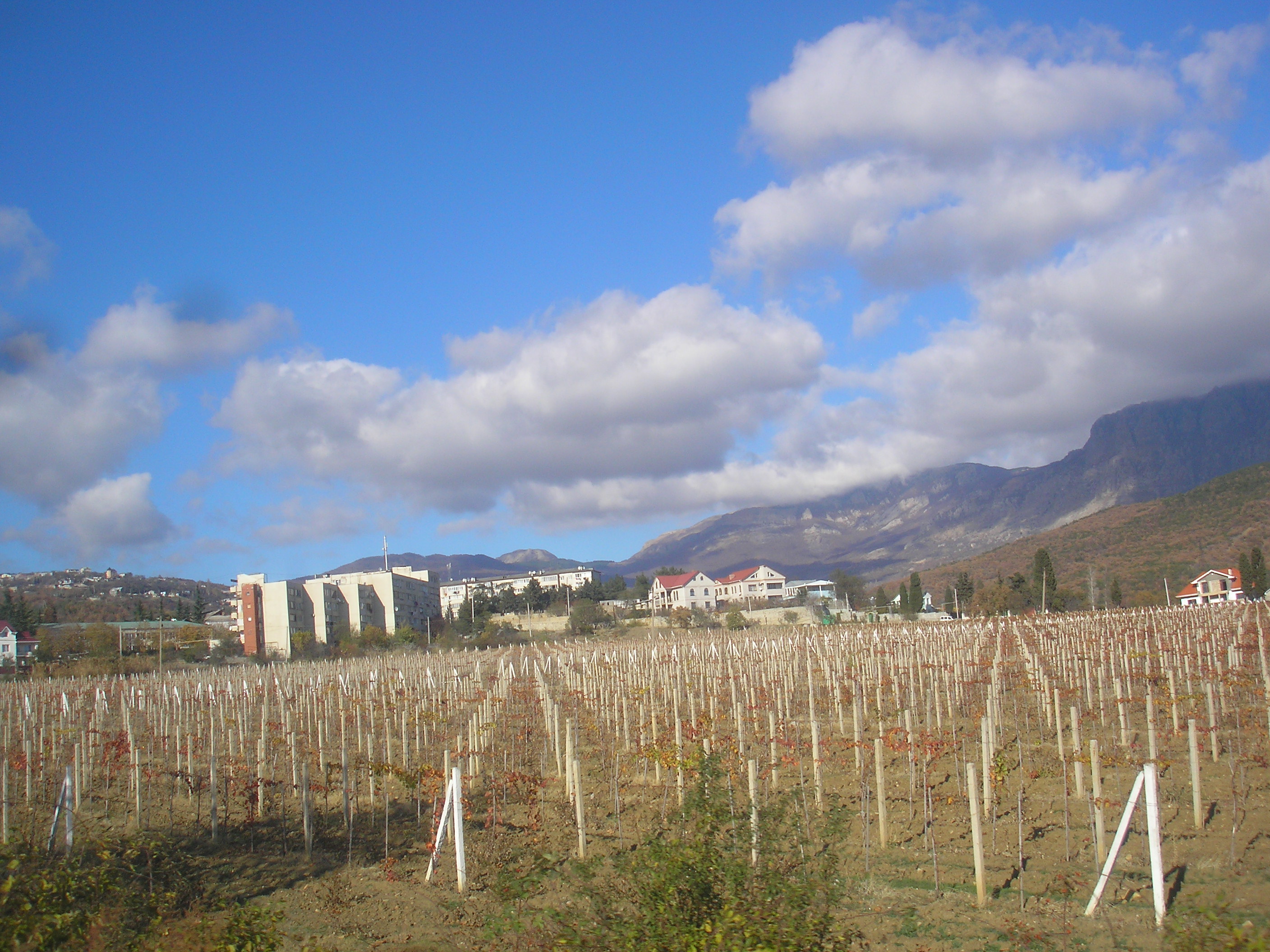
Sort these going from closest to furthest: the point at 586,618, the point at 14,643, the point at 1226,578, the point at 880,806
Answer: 1. the point at 880,806
2. the point at 1226,578
3. the point at 586,618
4. the point at 14,643

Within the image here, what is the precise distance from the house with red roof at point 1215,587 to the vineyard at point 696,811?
49.2 m

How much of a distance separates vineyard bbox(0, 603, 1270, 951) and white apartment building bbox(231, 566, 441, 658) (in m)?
53.6

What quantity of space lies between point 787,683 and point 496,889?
60.8 feet

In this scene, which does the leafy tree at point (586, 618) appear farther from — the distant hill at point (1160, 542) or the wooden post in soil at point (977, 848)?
the wooden post in soil at point (977, 848)

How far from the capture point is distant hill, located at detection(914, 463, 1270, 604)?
269 ft

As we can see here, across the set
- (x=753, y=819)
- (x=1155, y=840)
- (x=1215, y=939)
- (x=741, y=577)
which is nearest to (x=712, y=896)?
(x=753, y=819)

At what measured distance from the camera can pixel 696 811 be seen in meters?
6.56

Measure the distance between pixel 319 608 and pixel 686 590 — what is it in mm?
49523

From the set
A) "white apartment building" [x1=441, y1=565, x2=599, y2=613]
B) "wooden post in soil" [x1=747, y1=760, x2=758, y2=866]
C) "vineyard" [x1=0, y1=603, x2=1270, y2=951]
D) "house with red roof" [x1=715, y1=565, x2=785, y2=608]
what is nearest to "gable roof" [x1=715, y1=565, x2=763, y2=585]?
"house with red roof" [x1=715, y1=565, x2=785, y2=608]

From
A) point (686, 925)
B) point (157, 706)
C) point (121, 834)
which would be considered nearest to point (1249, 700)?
point (686, 925)

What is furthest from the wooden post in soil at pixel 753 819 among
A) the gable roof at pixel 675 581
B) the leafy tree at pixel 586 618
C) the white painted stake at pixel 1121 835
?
the gable roof at pixel 675 581

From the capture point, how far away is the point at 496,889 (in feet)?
22.4

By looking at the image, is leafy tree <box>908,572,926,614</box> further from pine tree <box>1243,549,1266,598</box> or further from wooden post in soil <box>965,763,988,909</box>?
wooden post in soil <box>965,763,988,909</box>

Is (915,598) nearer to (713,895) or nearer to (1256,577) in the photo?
(1256,577)
